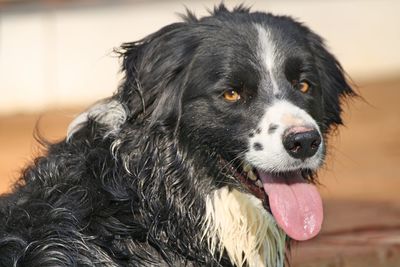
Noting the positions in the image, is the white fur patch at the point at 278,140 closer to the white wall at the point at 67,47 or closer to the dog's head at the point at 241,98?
the dog's head at the point at 241,98

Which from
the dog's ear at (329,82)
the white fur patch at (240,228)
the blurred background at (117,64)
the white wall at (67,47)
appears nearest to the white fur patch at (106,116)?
the white fur patch at (240,228)

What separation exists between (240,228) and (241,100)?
2.24 feet

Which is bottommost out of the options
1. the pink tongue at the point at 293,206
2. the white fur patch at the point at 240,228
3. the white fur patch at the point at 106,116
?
the white fur patch at the point at 240,228

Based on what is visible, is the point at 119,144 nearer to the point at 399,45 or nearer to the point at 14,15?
the point at 14,15

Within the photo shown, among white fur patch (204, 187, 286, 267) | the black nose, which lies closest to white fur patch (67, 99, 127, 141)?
white fur patch (204, 187, 286, 267)

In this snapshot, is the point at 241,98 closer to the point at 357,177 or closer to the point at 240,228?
the point at 240,228

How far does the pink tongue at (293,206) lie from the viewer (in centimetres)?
467

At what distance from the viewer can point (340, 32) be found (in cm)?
1340

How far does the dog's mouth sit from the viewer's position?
4672 millimetres

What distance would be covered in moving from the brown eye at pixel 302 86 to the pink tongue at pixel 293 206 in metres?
0.46

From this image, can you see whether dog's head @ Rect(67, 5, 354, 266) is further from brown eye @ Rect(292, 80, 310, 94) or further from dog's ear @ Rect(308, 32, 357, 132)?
dog's ear @ Rect(308, 32, 357, 132)

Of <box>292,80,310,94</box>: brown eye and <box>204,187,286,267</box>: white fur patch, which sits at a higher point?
<box>292,80,310,94</box>: brown eye

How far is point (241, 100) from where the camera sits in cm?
469

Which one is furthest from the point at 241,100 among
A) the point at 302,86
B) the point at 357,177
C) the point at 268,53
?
the point at 357,177
